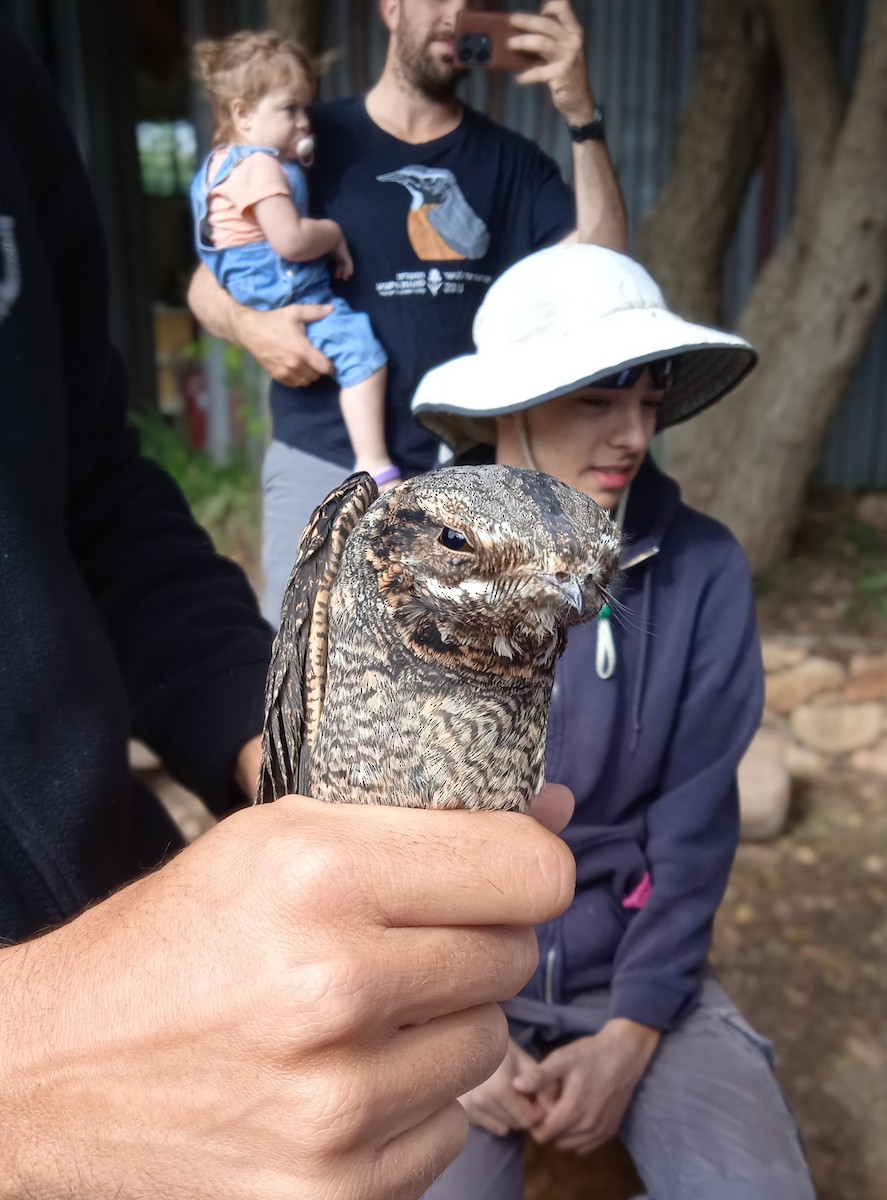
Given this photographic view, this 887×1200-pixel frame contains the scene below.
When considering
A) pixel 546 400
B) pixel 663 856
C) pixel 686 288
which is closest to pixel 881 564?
pixel 686 288

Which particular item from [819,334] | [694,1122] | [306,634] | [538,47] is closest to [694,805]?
[694,1122]

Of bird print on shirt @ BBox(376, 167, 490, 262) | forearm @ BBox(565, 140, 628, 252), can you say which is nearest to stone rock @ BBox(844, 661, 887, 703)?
forearm @ BBox(565, 140, 628, 252)

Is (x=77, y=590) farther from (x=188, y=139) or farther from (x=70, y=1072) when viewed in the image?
(x=188, y=139)

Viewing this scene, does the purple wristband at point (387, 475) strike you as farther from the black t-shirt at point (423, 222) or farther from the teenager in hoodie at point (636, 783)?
the teenager in hoodie at point (636, 783)

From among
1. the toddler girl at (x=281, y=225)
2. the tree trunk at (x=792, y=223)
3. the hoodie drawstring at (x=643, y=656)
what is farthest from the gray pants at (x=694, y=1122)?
the tree trunk at (x=792, y=223)

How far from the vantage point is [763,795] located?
4.06 m

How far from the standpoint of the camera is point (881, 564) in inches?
227

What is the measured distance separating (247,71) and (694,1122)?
107 inches

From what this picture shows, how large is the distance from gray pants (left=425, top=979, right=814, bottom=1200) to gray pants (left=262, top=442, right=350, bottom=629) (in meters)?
1.20

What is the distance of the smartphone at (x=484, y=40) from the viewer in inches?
85.9

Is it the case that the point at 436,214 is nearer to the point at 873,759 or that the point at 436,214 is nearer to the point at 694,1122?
the point at 694,1122

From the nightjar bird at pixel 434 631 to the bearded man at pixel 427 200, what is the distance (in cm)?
114

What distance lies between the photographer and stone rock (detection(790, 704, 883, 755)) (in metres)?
4.65

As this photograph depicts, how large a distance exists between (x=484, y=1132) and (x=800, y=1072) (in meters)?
1.61
